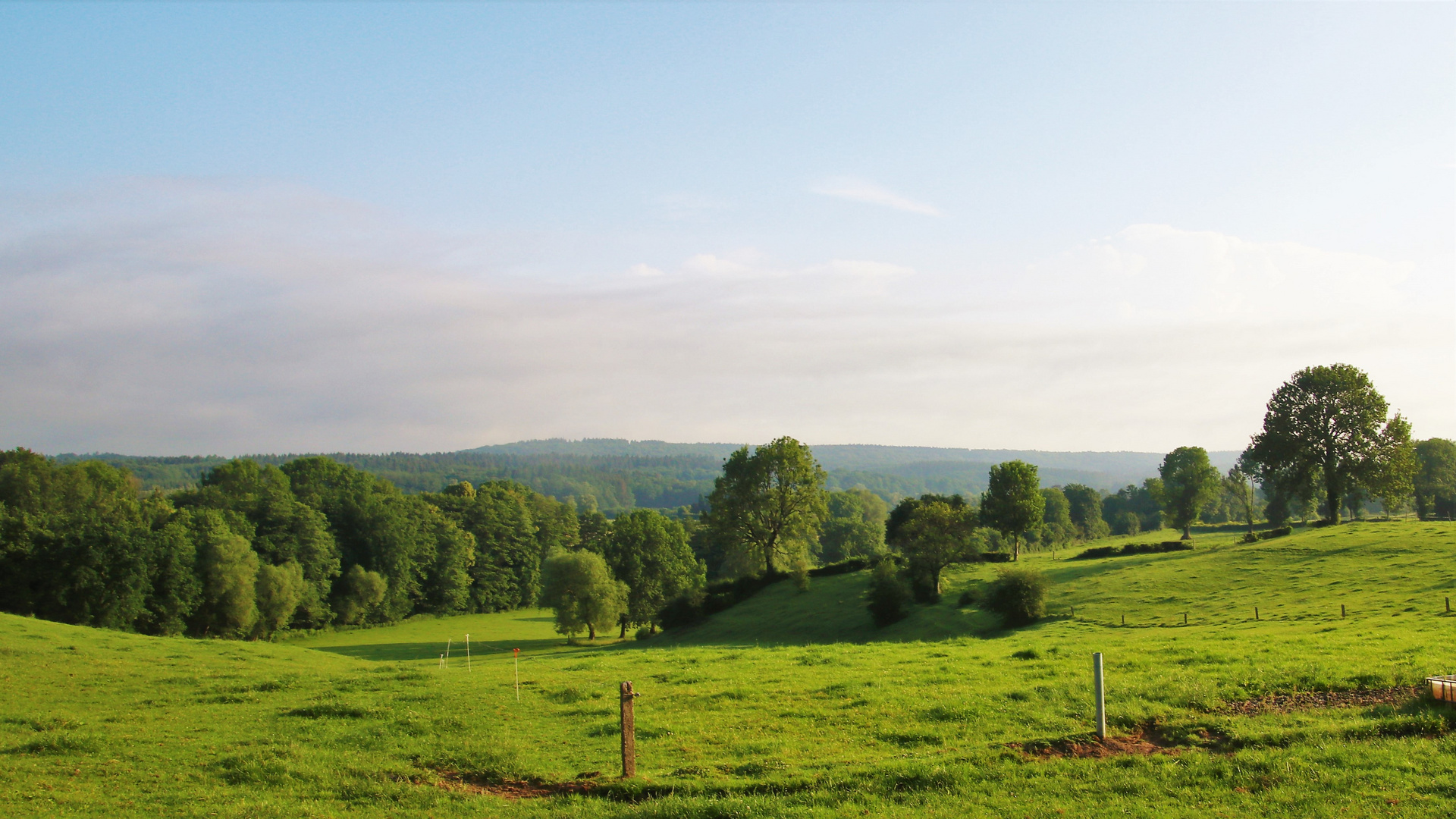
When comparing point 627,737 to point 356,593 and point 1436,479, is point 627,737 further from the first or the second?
point 1436,479

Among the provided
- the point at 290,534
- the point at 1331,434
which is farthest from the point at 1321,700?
the point at 290,534

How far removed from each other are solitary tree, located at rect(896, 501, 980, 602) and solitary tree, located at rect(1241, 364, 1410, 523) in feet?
108

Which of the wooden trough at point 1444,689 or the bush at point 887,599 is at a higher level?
the wooden trough at point 1444,689

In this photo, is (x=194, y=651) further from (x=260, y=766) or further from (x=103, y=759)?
(x=260, y=766)

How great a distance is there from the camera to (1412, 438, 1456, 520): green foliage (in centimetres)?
8988

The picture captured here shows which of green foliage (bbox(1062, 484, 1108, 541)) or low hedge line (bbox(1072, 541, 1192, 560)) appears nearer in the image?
low hedge line (bbox(1072, 541, 1192, 560))

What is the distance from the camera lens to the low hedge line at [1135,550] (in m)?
65.9

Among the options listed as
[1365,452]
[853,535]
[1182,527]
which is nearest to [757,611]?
[1365,452]

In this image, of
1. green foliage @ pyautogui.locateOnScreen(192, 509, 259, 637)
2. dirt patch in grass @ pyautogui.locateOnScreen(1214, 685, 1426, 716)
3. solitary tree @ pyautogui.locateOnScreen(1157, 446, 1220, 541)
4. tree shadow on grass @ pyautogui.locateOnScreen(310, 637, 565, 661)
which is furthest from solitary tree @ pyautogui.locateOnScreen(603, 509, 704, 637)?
dirt patch in grass @ pyautogui.locateOnScreen(1214, 685, 1426, 716)

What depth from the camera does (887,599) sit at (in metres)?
49.5

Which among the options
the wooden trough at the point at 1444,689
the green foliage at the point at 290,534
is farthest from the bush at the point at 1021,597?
the green foliage at the point at 290,534

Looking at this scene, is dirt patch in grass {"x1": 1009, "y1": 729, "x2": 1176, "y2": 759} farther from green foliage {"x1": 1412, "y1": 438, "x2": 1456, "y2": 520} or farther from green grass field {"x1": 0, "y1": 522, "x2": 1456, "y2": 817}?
green foliage {"x1": 1412, "y1": 438, "x2": 1456, "y2": 520}

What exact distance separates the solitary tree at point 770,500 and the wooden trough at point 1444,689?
54.9 metres

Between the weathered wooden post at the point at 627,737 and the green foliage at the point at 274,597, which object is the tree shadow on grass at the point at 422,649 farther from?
the weathered wooden post at the point at 627,737
